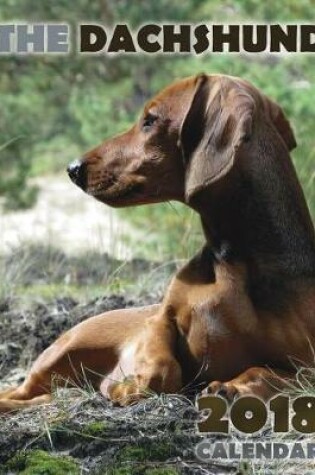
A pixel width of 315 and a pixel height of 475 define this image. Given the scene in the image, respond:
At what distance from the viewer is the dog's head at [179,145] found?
13.8ft

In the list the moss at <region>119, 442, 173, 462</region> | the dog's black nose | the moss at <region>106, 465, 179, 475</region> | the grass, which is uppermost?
the dog's black nose

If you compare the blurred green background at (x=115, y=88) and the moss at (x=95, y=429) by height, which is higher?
the blurred green background at (x=115, y=88)

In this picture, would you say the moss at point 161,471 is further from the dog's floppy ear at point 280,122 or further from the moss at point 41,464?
the dog's floppy ear at point 280,122

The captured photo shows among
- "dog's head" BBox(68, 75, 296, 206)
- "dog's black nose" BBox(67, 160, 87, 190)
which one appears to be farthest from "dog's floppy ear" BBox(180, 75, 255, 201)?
"dog's black nose" BBox(67, 160, 87, 190)

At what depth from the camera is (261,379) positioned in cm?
415

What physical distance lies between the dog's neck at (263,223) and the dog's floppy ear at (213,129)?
84 millimetres

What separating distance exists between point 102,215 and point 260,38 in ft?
27.1

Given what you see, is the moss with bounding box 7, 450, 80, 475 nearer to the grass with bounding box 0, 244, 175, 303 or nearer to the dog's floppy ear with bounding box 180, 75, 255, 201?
the dog's floppy ear with bounding box 180, 75, 255, 201

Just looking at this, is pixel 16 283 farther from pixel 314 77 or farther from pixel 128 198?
pixel 314 77

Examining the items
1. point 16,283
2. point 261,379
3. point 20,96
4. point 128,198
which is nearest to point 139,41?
point 128,198

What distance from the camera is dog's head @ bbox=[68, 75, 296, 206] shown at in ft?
13.8

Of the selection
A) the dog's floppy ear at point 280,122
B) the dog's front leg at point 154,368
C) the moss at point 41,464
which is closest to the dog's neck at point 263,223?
the dog's floppy ear at point 280,122

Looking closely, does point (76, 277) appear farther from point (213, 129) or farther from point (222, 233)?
point (213, 129)

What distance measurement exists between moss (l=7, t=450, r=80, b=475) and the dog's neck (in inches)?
34.9
